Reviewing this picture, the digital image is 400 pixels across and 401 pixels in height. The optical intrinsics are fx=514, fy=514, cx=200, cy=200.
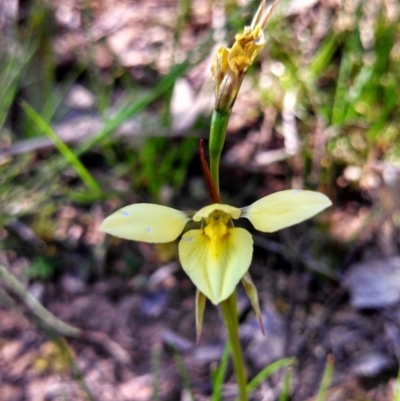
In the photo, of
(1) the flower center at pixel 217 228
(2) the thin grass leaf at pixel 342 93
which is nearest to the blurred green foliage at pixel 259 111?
(2) the thin grass leaf at pixel 342 93

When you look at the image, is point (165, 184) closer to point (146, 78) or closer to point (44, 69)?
point (146, 78)

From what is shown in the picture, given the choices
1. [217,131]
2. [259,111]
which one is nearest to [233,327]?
[217,131]

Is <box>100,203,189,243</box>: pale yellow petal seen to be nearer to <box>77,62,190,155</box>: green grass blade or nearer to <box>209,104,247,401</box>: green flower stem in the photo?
<box>209,104,247,401</box>: green flower stem

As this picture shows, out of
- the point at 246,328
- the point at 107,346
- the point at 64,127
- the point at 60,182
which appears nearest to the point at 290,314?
the point at 246,328

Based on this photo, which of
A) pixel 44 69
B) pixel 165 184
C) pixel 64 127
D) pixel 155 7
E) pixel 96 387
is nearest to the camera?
pixel 96 387

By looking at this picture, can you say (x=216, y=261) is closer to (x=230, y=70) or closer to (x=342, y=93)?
(x=230, y=70)
